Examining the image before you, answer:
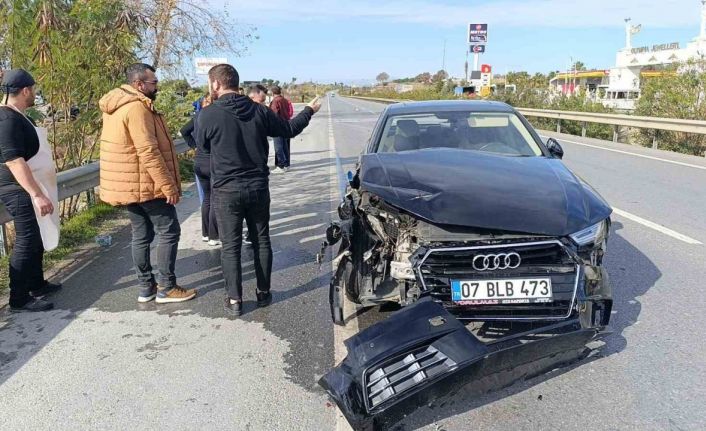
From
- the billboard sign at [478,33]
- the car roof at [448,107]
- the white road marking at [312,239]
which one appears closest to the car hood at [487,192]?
the car roof at [448,107]

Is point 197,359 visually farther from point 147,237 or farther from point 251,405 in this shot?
point 147,237

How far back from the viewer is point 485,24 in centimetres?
3588

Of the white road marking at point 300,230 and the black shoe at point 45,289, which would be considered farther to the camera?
the white road marking at point 300,230

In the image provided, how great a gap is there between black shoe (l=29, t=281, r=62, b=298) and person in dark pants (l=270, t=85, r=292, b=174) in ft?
23.7

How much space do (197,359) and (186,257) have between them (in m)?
2.44

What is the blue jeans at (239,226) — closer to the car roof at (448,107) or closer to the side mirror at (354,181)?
the side mirror at (354,181)

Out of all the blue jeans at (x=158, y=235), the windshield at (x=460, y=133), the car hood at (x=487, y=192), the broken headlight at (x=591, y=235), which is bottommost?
the blue jeans at (x=158, y=235)

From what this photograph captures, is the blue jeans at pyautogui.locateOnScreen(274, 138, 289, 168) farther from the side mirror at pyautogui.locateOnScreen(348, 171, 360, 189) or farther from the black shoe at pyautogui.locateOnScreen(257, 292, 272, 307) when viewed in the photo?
the side mirror at pyautogui.locateOnScreen(348, 171, 360, 189)

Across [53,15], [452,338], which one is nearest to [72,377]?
[452,338]

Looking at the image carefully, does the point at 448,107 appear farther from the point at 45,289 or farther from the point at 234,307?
the point at 45,289

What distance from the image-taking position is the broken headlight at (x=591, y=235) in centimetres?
323

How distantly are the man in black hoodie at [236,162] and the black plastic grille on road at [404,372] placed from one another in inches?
77.8

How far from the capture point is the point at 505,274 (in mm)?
3115

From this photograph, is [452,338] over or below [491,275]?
below
